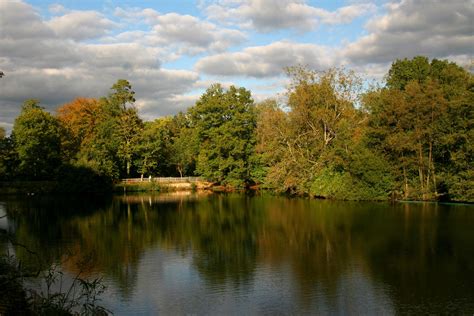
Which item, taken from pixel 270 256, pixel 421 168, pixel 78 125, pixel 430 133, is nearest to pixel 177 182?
pixel 78 125

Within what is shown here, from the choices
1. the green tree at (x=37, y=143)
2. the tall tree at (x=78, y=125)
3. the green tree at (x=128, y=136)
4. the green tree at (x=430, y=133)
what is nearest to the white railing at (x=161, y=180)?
the green tree at (x=128, y=136)

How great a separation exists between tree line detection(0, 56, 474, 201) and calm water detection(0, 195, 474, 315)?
179 inches

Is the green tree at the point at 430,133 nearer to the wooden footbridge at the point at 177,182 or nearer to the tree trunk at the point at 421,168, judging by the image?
the tree trunk at the point at 421,168

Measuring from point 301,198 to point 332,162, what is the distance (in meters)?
4.71

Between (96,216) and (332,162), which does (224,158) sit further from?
(96,216)

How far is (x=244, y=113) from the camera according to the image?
192ft

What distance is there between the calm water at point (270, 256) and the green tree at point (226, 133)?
20.7 meters

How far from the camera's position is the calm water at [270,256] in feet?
45.3

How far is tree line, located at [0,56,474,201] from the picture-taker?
3778cm

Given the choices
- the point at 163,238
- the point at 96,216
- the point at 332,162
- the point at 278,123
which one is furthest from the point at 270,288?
the point at 278,123

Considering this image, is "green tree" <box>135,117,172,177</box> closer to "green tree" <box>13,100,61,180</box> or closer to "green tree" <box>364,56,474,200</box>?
"green tree" <box>13,100,61,180</box>

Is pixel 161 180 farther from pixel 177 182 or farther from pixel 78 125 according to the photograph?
pixel 78 125

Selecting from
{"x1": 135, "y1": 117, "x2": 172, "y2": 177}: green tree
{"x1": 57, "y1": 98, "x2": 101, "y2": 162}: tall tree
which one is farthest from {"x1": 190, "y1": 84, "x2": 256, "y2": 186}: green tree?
{"x1": 57, "y1": 98, "x2": 101, "y2": 162}: tall tree

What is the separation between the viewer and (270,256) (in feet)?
65.8
